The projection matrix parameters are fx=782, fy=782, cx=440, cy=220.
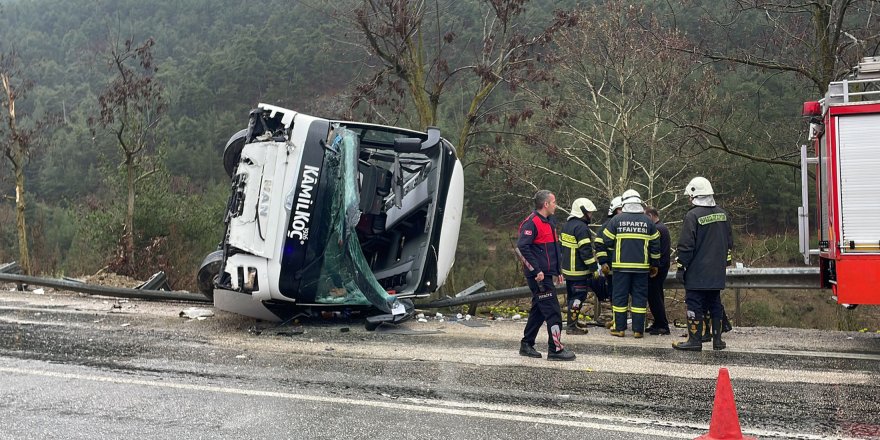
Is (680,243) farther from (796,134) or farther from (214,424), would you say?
(796,134)

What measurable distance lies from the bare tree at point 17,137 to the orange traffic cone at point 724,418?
56.4 feet

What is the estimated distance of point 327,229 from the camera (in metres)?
7.65

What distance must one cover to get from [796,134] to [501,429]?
12857 millimetres

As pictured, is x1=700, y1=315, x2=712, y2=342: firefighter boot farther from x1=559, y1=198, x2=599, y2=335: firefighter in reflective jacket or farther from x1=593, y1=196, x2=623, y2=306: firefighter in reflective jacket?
x1=559, y1=198, x2=599, y2=335: firefighter in reflective jacket

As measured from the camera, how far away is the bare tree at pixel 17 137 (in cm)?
1861

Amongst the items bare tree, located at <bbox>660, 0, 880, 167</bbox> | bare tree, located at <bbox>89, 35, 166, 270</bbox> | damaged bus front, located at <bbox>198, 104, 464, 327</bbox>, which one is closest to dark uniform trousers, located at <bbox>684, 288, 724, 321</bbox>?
damaged bus front, located at <bbox>198, 104, 464, 327</bbox>

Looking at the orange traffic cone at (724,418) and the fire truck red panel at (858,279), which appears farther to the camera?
the fire truck red panel at (858,279)

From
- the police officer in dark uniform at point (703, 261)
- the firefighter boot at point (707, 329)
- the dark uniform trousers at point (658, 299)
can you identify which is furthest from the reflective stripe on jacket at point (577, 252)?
the firefighter boot at point (707, 329)

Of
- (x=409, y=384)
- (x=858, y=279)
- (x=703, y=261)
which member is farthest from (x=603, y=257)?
(x=409, y=384)

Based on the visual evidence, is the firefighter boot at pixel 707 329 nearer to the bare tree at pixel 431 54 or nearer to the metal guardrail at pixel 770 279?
the metal guardrail at pixel 770 279

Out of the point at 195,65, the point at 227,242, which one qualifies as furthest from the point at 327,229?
the point at 195,65

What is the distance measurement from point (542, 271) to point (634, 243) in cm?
162

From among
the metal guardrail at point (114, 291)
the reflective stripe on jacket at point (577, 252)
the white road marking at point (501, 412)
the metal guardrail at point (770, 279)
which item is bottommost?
the white road marking at point (501, 412)

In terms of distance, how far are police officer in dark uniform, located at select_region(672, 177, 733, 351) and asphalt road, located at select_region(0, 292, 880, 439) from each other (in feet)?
0.99
